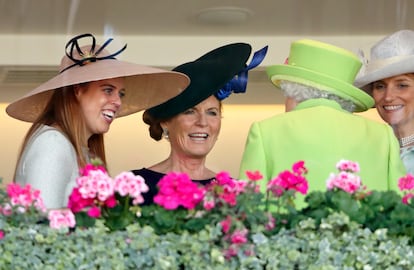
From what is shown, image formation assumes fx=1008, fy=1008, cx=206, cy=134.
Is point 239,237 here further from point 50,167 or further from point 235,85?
point 235,85

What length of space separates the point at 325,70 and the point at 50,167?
0.81 m

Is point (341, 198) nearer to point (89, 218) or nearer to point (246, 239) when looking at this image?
point (246, 239)

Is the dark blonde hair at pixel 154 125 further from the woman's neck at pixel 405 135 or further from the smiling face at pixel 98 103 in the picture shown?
the woman's neck at pixel 405 135

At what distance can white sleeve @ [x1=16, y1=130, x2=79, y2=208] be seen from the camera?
2.60 meters

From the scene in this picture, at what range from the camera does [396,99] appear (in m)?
3.51

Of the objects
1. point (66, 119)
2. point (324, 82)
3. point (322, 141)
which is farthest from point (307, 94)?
point (66, 119)

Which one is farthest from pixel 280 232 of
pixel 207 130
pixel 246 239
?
pixel 207 130

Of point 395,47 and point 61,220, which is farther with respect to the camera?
point 395,47

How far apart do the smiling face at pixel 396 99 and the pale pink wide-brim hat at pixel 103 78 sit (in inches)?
28.3

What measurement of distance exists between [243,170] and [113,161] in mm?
4107

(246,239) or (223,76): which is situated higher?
(223,76)

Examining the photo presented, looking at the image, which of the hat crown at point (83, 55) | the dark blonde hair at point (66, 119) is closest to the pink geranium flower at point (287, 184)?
the dark blonde hair at point (66, 119)

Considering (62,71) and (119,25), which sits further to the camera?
(119,25)

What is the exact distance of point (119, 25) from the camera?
233 inches
